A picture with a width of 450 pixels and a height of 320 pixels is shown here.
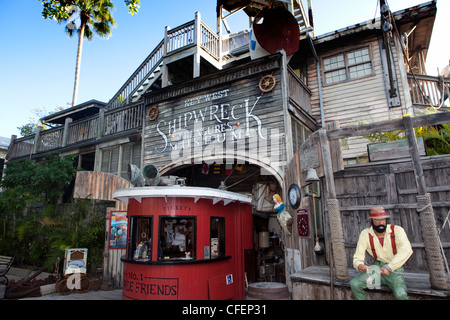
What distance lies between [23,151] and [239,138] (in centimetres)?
1630

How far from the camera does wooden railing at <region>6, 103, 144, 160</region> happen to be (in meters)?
13.8

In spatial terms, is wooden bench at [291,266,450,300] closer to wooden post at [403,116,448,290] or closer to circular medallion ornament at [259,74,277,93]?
wooden post at [403,116,448,290]

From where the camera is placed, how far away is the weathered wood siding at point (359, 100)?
36.2 ft

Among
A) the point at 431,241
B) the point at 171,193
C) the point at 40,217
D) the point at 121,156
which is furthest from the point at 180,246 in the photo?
the point at 40,217

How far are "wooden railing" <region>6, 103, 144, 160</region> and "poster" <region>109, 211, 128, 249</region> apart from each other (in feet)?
15.4

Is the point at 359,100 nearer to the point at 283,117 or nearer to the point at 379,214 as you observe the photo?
the point at 283,117

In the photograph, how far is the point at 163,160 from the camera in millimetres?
11422

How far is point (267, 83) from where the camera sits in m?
9.69

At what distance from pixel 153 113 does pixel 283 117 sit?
588 cm

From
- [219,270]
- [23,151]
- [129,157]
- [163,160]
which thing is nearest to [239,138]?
[163,160]

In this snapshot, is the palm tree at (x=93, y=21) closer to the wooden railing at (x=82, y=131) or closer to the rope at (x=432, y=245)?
the wooden railing at (x=82, y=131)

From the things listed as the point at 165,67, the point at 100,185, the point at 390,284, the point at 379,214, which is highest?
the point at 165,67

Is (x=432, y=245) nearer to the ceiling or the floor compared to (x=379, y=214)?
nearer to the floor
